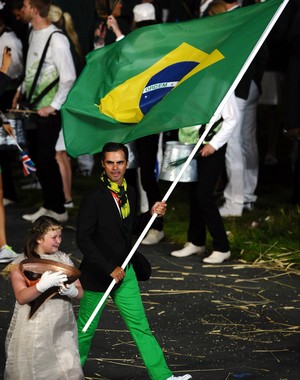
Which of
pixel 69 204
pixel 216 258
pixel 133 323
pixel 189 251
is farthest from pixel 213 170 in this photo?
pixel 133 323

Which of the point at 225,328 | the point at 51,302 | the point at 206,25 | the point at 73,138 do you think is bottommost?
the point at 225,328

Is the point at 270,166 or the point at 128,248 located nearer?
the point at 128,248

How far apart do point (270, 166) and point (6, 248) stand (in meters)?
6.05

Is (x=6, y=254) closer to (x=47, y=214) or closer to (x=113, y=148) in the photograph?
(x=47, y=214)

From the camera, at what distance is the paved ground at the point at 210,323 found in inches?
356

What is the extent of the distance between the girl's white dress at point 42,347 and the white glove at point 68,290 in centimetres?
12

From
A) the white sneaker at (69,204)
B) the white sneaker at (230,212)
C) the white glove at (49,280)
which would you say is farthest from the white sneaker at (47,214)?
the white glove at (49,280)

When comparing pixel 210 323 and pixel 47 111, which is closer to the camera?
pixel 210 323

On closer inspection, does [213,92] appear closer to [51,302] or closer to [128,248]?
[128,248]

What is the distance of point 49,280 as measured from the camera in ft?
25.0

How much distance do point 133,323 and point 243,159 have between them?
6.15 metres

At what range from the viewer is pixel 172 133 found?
1409cm

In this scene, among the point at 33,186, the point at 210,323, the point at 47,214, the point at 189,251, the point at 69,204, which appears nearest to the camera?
the point at 210,323

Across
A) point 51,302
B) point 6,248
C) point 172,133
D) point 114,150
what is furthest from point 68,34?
point 51,302
